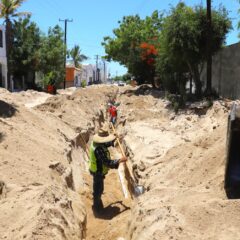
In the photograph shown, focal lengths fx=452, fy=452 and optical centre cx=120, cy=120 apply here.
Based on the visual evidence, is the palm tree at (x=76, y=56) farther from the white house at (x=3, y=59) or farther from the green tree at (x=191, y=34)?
the green tree at (x=191, y=34)

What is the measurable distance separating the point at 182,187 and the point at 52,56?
37807 mm

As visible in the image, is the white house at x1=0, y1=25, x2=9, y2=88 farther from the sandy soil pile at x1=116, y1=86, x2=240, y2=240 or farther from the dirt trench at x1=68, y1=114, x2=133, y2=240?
the sandy soil pile at x1=116, y1=86, x2=240, y2=240

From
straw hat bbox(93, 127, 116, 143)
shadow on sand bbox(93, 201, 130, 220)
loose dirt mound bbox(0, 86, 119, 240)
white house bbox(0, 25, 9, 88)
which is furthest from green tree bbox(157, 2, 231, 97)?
white house bbox(0, 25, 9, 88)

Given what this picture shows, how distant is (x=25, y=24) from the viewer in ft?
142

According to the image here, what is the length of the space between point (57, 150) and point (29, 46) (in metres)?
31.0

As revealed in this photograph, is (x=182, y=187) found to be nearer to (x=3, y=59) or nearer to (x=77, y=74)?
(x=3, y=59)

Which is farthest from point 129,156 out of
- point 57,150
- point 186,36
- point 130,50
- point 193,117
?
point 130,50

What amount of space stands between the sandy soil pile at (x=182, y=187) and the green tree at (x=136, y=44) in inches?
698

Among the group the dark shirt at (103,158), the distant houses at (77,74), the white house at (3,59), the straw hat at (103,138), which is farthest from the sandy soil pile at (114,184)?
the distant houses at (77,74)

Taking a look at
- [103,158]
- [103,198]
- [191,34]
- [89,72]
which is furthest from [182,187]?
[89,72]

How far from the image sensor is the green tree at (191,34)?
2205 cm

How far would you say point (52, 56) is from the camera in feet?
146

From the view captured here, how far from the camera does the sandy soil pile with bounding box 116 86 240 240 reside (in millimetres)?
5645

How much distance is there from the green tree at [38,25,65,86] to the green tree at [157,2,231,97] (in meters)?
21.0
